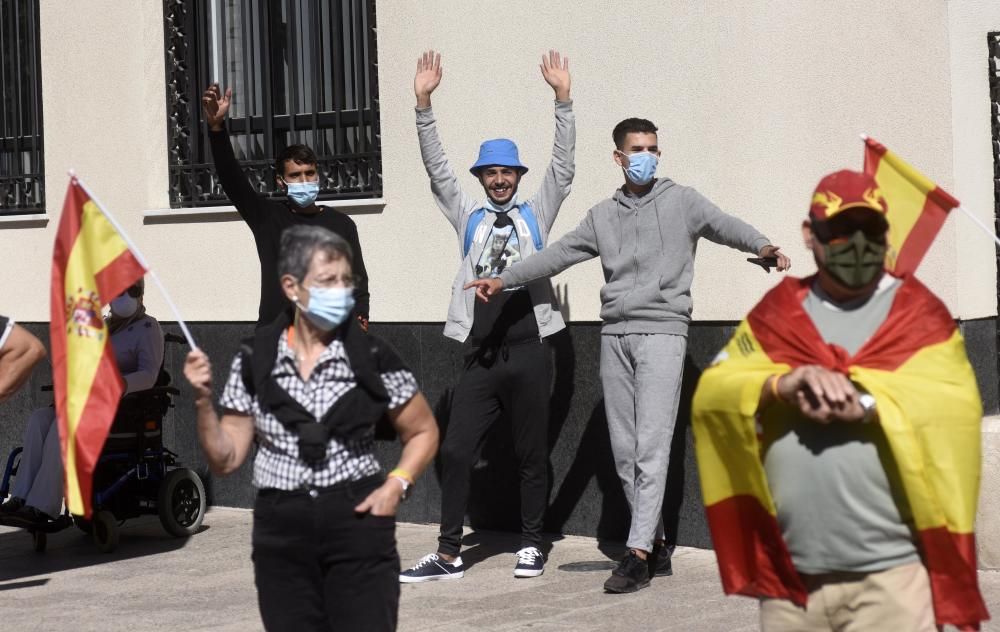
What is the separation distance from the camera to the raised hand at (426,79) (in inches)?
337

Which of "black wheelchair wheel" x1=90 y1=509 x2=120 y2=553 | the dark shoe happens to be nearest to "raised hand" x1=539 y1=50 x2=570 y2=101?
"black wheelchair wheel" x1=90 y1=509 x2=120 y2=553

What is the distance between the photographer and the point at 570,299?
916 cm

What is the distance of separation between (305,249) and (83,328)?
1.17 m

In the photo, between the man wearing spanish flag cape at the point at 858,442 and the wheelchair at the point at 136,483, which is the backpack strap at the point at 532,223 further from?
the man wearing spanish flag cape at the point at 858,442

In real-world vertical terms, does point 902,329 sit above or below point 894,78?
below

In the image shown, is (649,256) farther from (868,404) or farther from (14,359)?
(868,404)

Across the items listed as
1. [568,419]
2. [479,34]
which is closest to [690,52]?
[479,34]

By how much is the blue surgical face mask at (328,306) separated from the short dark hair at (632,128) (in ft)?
11.4

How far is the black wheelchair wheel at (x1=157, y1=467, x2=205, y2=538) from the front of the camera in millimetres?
9758

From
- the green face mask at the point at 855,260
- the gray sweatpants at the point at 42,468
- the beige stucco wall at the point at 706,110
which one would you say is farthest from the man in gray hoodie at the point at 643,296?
the green face mask at the point at 855,260

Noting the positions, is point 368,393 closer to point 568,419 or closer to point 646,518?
point 646,518

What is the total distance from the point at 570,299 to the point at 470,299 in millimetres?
852

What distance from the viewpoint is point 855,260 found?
423 centimetres

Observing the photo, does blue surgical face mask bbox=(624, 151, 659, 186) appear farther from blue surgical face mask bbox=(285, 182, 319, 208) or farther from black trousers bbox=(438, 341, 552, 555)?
blue surgical face mask bbox=(285, 182, 319, 208)
